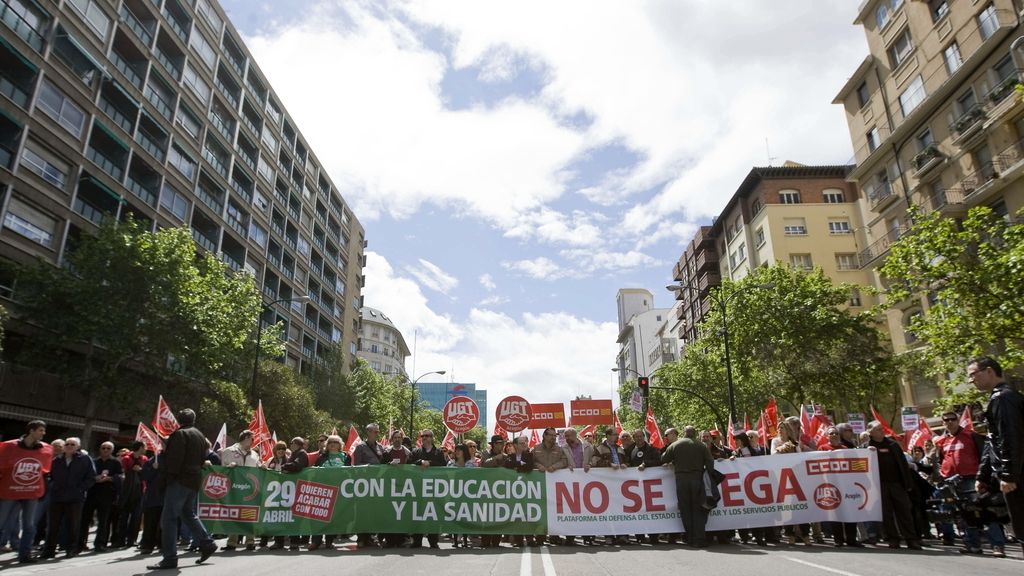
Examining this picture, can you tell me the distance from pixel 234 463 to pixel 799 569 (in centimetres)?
880

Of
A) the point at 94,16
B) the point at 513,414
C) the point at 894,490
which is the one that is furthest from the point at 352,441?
the point at 94,16

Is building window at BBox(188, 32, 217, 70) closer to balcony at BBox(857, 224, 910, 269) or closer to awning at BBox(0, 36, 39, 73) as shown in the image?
awning at BBox(0, 36, 39, 73)

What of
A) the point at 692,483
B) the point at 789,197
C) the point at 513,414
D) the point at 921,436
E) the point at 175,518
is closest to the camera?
the point at 175,518

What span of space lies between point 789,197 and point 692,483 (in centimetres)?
4711

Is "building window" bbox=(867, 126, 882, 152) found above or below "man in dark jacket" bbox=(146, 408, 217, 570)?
above

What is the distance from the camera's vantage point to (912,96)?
31.7 meters

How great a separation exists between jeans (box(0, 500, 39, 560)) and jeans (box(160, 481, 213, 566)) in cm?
247

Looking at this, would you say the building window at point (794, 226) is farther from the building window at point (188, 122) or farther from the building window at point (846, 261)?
the building window at point (188, 122)

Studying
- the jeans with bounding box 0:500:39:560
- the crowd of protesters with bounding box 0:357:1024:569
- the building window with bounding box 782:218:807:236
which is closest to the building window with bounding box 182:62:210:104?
the crowd of protesters with bounding box 0:357:1024:569

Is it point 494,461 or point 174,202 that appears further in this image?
point 174,202

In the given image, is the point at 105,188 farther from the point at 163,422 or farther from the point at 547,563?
the point at 547,563

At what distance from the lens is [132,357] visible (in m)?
25.5

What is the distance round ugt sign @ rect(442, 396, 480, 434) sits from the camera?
1686cm

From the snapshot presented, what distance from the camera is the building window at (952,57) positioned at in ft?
92.2
